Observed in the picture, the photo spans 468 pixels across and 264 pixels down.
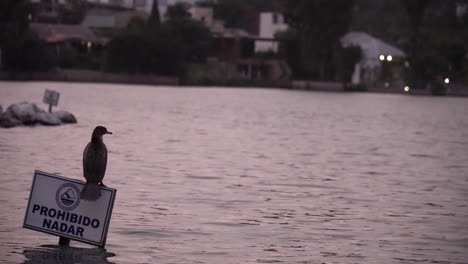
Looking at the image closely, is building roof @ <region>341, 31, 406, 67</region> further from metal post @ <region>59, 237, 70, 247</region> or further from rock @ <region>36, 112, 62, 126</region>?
metal post @ <region>59, 237, 70, 247</region>

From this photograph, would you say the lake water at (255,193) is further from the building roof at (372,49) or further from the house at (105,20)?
the house at (105,20)

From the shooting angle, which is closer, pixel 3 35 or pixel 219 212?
pixel 219 212

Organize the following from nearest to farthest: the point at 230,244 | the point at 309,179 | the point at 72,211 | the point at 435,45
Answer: the point at 72,211, the point at 230,244, the point at 309,179, the point at 435,45

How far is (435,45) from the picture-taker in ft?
462

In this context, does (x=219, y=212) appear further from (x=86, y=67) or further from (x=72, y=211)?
(x=86, y=67)

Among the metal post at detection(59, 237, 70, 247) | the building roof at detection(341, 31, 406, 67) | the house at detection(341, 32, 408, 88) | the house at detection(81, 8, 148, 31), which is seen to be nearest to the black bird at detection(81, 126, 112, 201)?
the metal post at detection(59, 237, 70, 247)

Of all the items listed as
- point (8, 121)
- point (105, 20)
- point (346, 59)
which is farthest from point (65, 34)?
point (8, 121)

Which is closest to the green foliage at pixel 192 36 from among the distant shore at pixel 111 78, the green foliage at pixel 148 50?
the green foliage at pixel 148 50

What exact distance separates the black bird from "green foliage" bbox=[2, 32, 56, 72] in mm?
115902

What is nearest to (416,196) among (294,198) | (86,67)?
(294,198)

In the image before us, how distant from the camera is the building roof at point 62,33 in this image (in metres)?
153

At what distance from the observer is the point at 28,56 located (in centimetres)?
13875

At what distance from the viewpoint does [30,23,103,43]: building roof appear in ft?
502

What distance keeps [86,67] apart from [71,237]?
138094 millimetres
